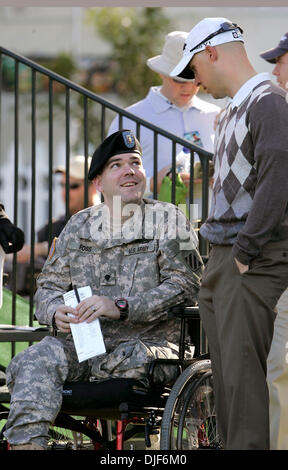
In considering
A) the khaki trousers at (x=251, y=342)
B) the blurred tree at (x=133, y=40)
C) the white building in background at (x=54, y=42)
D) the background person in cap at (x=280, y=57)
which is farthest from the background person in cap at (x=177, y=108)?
the blurred tree at (x=133, y=40)

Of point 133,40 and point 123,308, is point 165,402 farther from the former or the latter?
point 133,40

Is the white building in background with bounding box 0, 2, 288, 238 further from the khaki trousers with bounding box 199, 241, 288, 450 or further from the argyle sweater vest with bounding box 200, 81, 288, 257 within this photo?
the khaki trousers with bounding box 199, 241, 288, 450

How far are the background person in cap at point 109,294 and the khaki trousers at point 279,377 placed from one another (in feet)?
2.40

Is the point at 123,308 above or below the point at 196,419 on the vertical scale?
above

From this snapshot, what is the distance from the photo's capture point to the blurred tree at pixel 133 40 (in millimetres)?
17406

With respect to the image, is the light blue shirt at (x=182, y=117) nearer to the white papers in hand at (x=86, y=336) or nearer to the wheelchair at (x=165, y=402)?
the white papers in hand at (x=86, y=336)

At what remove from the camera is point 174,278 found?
4812mm

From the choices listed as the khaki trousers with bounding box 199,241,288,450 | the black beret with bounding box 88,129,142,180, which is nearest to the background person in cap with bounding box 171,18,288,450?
the khaki trousers with bounding box 199,241,288,450

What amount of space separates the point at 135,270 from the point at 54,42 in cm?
2052

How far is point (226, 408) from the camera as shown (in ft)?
14.0

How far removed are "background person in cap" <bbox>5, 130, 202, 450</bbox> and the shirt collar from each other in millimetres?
1009

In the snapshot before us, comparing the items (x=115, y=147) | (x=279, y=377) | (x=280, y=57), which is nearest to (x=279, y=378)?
(x=279, y=377)
